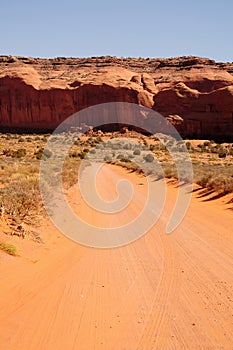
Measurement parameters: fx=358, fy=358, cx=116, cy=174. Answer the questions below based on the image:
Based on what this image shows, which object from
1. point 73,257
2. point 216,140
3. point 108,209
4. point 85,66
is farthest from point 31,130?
point 73,257

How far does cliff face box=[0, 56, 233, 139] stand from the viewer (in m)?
57.7

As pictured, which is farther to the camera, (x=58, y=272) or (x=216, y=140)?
(x=216, y=140)

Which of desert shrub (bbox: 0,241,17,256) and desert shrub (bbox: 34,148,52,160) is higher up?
desert shrub (bbox: 34,148,52,160)

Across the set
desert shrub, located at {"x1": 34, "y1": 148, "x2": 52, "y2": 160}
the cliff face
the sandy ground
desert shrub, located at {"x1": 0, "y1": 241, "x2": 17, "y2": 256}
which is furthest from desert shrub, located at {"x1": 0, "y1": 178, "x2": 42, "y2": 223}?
the cliff face

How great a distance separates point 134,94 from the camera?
64.5 m

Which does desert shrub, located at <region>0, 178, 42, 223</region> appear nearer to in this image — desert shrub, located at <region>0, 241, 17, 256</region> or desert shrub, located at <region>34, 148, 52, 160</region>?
desert shrub, located at <region>0, 241, 17, 256</region>

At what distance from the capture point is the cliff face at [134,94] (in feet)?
189

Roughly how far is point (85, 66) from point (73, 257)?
84.5m

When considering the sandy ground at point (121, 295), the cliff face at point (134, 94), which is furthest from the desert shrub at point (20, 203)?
the cliff face at point (134, 94)

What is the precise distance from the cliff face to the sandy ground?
168 ft

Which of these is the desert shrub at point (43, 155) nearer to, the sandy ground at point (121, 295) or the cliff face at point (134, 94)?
the sandy ground at point (121, 295)

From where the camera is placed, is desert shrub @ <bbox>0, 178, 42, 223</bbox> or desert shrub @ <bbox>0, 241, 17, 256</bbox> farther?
desert shrub @ <bbox>0, 178, 42, 223</bbox>

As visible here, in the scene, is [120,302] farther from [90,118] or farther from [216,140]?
[90,118]

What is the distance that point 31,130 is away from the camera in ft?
228
